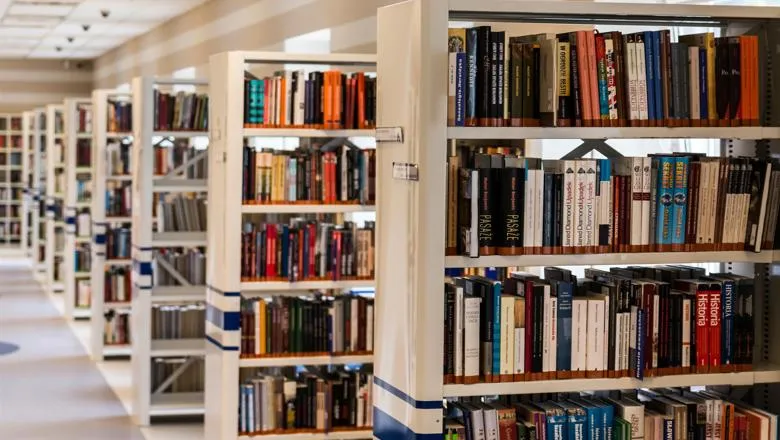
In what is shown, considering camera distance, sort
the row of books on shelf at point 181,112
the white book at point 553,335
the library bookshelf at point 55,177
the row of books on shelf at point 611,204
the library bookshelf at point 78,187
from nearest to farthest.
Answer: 1. the row of books on shelf at point 611,204
2. the white book at point 553,335
3. the row of books on shelf at point 181,112
4. the library bookshelf at point 78,187
5. the library bookshelf at point 55,177

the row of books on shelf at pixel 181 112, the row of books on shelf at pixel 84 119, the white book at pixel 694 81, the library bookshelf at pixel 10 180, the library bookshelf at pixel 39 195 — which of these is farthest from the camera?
the library bookshelf at pixel 10 180

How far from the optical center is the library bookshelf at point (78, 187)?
37.8 ft

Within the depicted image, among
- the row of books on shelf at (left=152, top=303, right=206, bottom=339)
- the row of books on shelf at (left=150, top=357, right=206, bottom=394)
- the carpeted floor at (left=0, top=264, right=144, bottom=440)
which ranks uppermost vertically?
the row of books on shelf at (left=152, top=303, right=206, bottom=339)

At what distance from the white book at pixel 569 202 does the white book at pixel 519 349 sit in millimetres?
297

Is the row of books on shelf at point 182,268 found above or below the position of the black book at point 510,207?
below

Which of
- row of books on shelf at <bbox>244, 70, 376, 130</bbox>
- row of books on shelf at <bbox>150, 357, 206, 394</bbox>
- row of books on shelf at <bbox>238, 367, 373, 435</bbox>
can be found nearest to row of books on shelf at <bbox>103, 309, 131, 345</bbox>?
row of books on shelf at <bbox>150, 357, 206, 394</bbox>

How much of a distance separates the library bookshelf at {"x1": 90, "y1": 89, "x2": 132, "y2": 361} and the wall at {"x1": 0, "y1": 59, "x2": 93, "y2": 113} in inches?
440

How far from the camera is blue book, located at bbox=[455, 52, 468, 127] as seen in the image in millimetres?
3596

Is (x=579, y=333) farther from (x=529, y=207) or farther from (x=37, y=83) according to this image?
(x=37, y=83)

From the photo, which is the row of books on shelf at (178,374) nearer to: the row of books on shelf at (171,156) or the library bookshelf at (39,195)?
the row of books on shelf at (171,156)

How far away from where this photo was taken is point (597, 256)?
3.81 m

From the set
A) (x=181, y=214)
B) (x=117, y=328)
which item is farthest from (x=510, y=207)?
(x=117, y=328)

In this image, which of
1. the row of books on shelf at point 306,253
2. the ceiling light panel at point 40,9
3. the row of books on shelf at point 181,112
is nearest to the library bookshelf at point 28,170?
the ceiling light panel at point 40,9

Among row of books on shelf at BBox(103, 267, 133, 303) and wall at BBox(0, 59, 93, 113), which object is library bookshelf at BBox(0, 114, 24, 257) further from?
row of books on shelf at BBox(103, 267, 133, 303)
